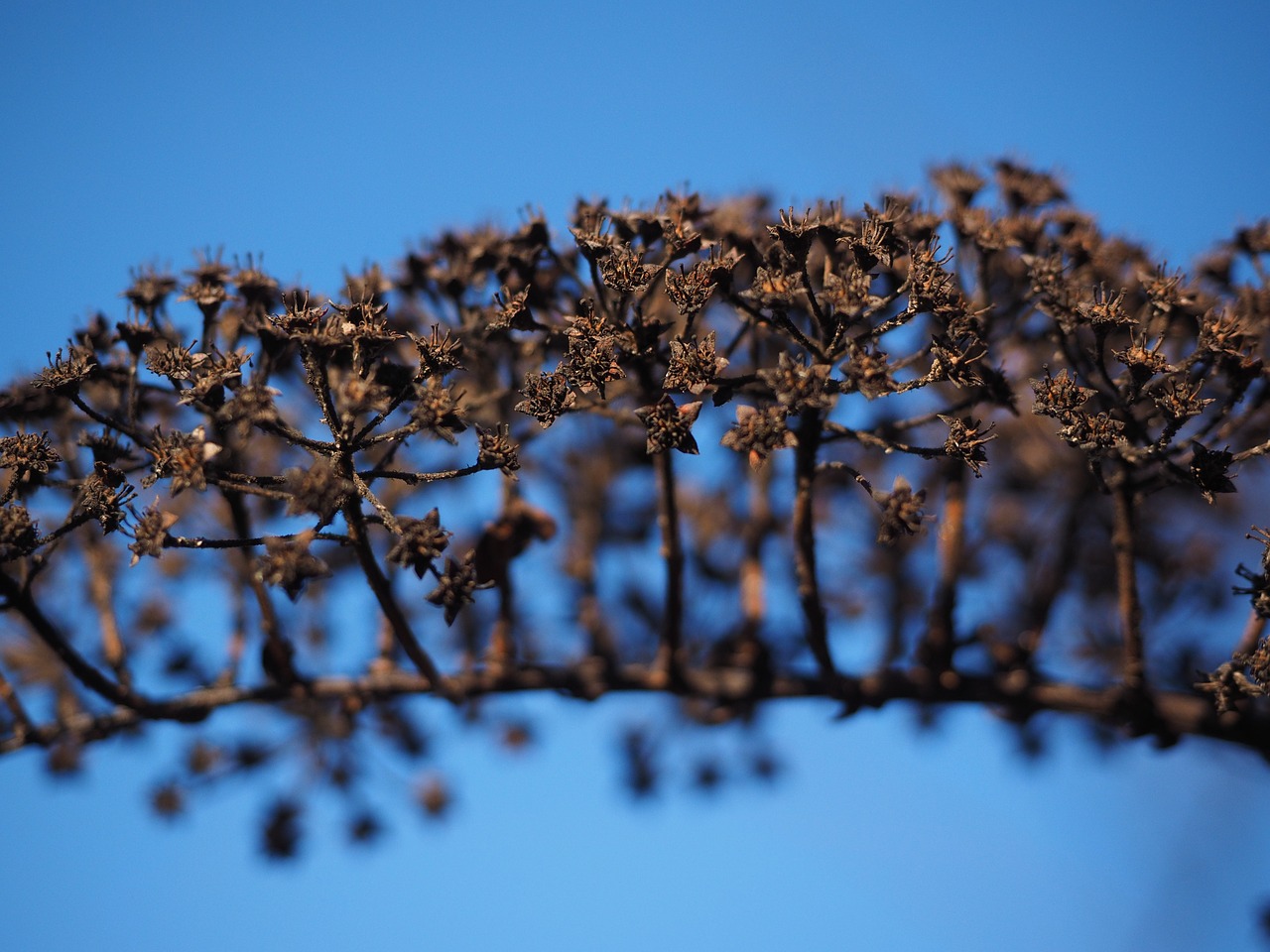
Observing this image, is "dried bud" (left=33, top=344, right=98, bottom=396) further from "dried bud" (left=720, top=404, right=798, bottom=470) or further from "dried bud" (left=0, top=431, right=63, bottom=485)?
"dried bud" (left=720, top=404, right=798, bottom=470)

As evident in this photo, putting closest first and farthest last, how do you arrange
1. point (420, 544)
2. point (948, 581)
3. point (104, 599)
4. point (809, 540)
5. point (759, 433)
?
point (420, 544) → point (759, 433) → point (809, 540) → point (948, 581) → point (104, 599)

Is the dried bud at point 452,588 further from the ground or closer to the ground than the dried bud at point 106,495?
closer to the ground

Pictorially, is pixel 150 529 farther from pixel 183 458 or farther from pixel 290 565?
pixel 290 565

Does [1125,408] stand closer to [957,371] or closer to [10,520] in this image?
[957,371]

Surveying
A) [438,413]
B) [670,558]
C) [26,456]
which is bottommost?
[670,558]

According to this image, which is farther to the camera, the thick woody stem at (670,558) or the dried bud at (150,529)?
the thick woody stem at (670,558)

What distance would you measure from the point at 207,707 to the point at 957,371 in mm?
3411

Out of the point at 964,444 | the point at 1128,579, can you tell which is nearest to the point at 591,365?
the point at 964,444

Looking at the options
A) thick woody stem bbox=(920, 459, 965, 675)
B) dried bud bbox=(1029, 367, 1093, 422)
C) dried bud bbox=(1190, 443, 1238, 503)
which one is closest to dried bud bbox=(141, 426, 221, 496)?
dried bud bbox=(1029, 367, 1093, 422)

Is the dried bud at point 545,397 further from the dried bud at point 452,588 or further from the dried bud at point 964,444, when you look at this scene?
the dried bud at point 964,444

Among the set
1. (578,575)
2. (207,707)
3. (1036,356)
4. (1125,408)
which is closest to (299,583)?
(207,707)

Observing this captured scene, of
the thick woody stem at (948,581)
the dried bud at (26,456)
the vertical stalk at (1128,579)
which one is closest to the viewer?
the dried bud at (26,456)

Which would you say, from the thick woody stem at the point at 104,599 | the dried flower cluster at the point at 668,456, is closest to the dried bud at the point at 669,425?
the dried flower cluster at the point at 668,456

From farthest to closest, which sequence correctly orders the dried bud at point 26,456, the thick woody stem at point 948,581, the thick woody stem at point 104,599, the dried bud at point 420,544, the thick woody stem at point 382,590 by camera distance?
the thick woody stem at point 948,581 < the thick woody stem at point 104,599 < the dried bud at point 26,456 < the thick woody stem at point 382,590 < the dried bud at point 420,544
